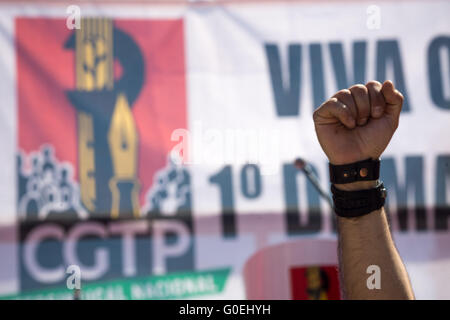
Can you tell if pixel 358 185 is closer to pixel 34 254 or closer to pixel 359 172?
pixel 359 172

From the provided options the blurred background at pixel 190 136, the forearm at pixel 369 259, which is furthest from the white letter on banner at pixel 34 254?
the forearm at pixel 369 259

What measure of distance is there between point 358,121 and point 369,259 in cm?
28

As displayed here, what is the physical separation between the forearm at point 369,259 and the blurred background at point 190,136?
2.15 m

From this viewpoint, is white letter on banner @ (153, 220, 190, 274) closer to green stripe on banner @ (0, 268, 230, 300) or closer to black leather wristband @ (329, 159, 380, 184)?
green stripe on banner @ (0, 268, 230, 300)

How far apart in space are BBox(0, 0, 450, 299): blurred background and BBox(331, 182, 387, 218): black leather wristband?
2.15 metres

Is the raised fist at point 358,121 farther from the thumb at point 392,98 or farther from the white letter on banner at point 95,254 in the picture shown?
the white letter on banner at point 95,254

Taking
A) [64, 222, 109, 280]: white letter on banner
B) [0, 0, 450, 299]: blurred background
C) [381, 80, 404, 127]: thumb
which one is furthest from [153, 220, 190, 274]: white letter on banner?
[381, 80, 404, 127]: thumb

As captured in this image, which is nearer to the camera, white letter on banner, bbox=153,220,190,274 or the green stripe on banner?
the green stripe on banner

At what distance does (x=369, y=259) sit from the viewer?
1139 millimetres

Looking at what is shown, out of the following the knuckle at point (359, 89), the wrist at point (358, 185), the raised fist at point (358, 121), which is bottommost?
the wrist at point (358, 185)

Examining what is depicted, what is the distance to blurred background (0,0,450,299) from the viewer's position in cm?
331

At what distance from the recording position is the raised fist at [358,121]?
1122 mm

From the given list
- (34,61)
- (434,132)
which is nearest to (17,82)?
(34,61)
